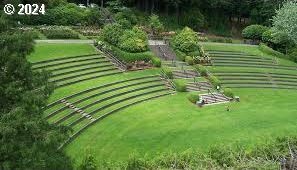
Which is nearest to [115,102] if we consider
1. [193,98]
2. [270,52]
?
[193,98]

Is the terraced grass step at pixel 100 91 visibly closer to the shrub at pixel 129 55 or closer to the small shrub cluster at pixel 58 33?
the shrub at pixel 129 55

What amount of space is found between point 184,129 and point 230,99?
8945 millimetres

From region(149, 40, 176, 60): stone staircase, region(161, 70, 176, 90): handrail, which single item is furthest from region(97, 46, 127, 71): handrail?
region(149, 40, 176, 60): stone staircase

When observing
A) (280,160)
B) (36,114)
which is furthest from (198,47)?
(36,114)

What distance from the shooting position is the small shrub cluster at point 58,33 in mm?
48781

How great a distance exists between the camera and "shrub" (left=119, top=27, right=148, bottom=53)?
156 ft

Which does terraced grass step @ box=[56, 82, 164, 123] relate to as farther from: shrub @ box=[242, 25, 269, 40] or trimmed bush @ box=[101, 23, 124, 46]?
shrub @ box=[242, 25, 269, 40]

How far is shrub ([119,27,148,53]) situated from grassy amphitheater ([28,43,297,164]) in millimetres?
2481

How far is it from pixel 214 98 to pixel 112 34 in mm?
12714

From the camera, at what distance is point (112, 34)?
48969 mm

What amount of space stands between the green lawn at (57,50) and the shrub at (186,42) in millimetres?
9824

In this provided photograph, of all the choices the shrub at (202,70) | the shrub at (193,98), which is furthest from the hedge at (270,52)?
the shrub at (193,98)

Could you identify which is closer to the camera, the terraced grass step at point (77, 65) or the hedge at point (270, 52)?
the terraced grass step at point (77, 65)

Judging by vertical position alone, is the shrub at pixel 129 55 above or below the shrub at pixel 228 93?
above
